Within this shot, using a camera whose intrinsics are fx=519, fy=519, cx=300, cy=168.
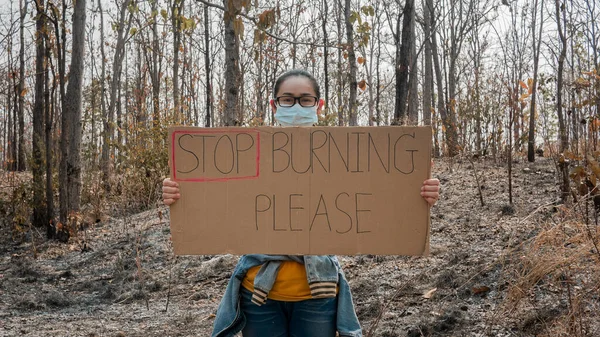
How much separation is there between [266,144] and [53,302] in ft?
12.8

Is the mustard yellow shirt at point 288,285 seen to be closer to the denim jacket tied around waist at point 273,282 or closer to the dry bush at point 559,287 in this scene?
the denim jacket tied around waist at point 273,282

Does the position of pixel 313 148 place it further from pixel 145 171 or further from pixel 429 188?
pixel 145 171

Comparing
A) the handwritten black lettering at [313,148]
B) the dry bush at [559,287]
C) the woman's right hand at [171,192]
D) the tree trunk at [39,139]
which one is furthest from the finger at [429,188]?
the tree trunk at [39,139]

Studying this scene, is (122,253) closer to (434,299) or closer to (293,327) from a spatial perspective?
(434,299)

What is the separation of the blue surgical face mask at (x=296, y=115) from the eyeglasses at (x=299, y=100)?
0.5 inches

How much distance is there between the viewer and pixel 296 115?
81.0 inches

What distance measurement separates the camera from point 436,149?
11.2 meters

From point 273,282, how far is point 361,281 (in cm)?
271

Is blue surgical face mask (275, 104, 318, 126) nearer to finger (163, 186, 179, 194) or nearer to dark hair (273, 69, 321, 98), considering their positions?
dark hair (273, 69, 321, 98)

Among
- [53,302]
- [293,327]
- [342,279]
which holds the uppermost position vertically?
[342,279]

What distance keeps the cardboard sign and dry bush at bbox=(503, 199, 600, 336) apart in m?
1.40

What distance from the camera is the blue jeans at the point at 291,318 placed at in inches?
71.7

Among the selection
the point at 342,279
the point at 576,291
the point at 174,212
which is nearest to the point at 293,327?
the point at 342,279

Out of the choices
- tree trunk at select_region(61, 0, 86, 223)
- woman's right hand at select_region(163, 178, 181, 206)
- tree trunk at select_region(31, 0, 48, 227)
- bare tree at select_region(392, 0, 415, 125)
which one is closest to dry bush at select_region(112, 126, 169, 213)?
tree trunk at select_region(31, 0, 48, 227)
